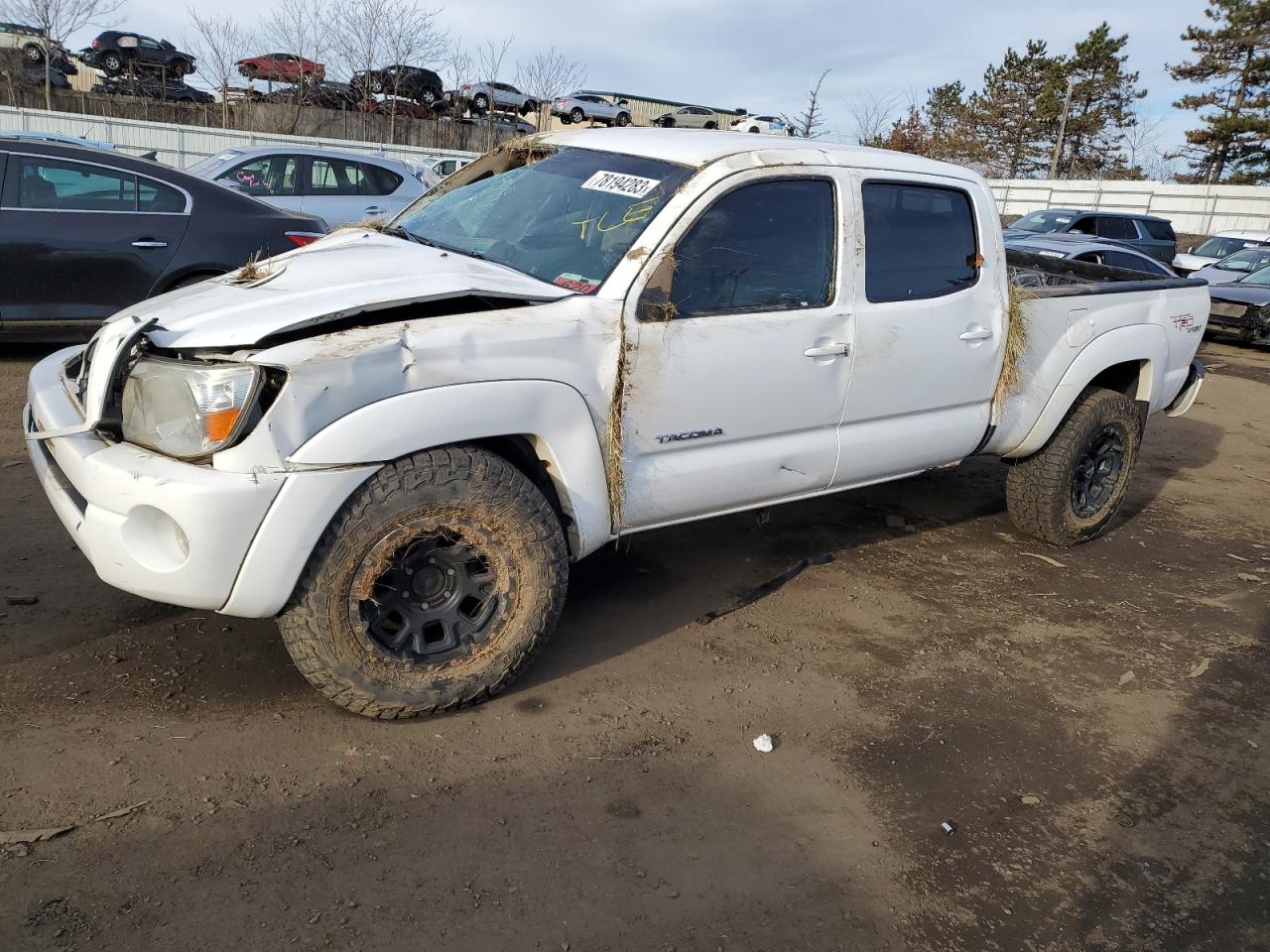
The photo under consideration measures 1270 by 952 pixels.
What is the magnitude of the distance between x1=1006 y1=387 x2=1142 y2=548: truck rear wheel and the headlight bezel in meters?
4.02

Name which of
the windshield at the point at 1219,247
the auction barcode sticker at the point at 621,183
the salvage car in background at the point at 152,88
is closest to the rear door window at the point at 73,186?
the auction barcode sticker at the point at 621,183

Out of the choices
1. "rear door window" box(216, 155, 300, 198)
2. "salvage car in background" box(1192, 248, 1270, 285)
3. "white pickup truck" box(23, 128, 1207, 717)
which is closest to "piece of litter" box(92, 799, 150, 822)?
"white pickup truck" box(23, 128, 1207, 717)

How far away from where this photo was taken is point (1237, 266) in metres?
17.1

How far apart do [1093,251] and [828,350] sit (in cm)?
1152

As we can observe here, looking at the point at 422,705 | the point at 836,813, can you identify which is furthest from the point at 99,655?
the point at 836,813

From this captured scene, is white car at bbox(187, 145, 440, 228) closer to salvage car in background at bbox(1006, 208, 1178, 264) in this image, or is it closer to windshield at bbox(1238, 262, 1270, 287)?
salvage car in background at bbox(1006, 208, 1178, 264)

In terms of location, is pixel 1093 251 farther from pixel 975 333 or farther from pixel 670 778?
pixel 670 778

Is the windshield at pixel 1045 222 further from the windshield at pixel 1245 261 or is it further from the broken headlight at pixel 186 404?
the broken headlight at pixel 186 404

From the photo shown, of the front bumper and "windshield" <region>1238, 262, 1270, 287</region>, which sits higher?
"windshield" <region>1238, 262, 1270, 287</region>

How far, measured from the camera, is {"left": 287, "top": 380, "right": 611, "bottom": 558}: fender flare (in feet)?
9.34

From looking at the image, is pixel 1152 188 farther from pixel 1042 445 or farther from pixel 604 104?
pixel 1042 445

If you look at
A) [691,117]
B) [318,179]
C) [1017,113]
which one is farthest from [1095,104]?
[318,179]

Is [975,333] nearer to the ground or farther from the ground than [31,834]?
farther from the ground

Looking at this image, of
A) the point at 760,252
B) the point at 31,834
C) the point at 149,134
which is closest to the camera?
the point at 31,834
